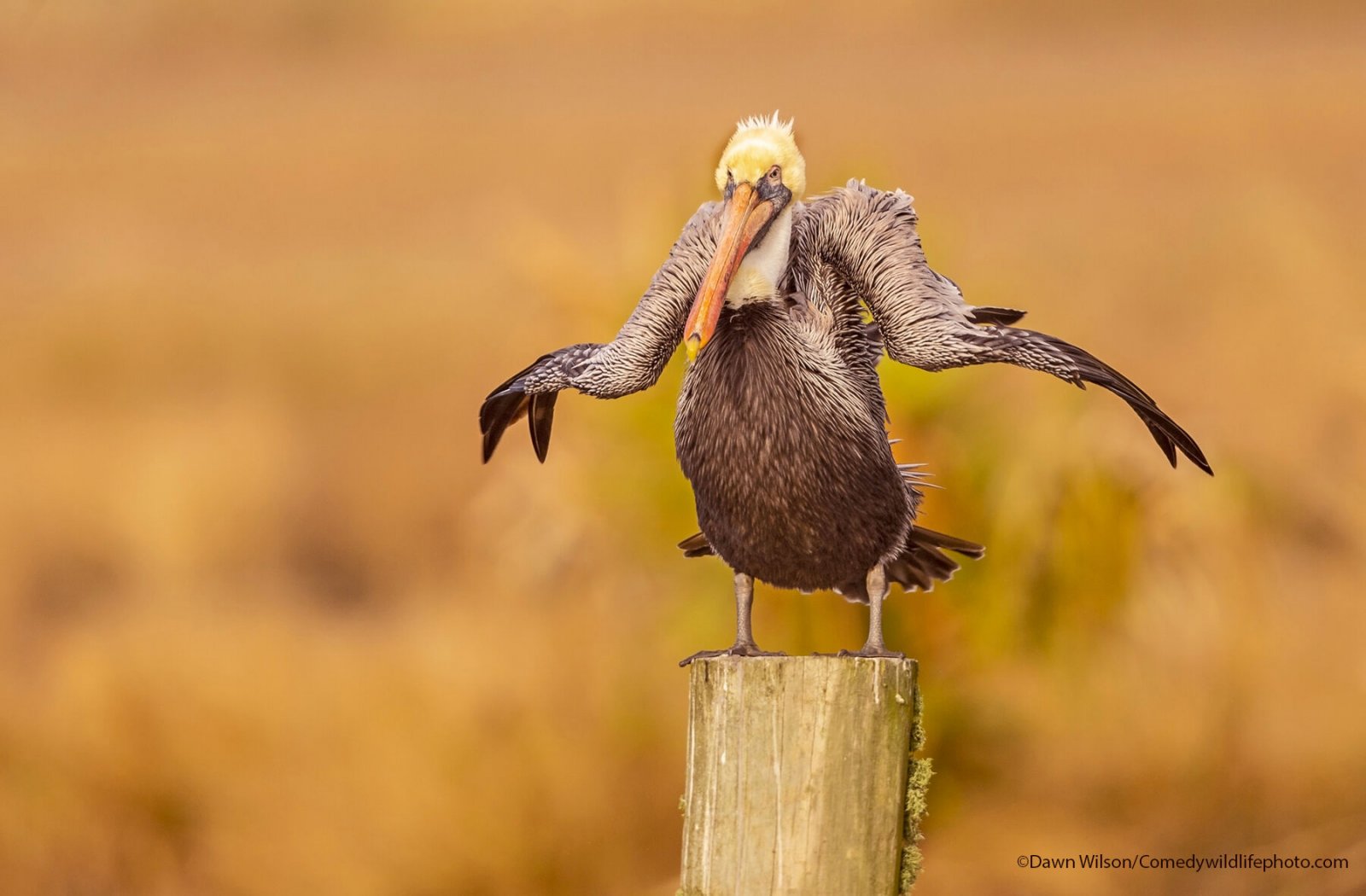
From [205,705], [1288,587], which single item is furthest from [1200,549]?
[205,705]

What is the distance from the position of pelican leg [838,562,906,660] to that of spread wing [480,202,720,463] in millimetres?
701

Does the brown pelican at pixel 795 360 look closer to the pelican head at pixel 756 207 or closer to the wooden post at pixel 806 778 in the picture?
the pelican head at pixel 756 207

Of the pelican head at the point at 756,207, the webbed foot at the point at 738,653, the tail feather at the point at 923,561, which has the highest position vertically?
the pelican head at the point at 756,207

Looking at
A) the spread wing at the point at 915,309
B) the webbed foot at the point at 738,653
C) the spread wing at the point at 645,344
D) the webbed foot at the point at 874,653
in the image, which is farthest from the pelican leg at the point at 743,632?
the spread wing at the point at 915,309

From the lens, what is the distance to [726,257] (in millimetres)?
3467

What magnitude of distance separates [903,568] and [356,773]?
12.8 ft

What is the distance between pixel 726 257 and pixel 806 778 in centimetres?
112

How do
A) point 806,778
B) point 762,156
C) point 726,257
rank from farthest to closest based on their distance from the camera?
1. point 762,156
2. point 726,257
3. point 806,778

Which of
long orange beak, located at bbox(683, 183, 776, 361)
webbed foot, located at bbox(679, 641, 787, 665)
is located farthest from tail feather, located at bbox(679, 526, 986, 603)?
long orange beak, located at bbox(683, 183, 776, 361)

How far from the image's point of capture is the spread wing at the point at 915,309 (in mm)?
3438

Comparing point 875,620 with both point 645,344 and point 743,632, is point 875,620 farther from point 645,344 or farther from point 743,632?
point 645,344

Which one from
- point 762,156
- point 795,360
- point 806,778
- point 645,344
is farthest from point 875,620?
point 762,156

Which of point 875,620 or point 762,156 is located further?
point 875,620

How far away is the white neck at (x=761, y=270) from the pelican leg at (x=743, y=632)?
66 cm
